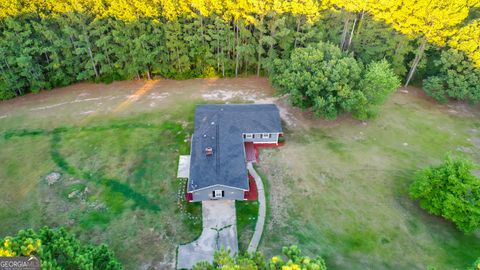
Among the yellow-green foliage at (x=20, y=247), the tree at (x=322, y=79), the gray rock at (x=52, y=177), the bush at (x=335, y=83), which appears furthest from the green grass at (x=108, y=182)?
the bush at (x=335, y=83)

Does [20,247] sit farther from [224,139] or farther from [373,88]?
[373,88]

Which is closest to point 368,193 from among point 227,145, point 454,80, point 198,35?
point 227,145

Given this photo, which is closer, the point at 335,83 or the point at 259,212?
the point at 259,212

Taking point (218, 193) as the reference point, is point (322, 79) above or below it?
above

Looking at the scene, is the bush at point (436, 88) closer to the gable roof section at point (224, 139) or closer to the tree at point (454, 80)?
the tree at point (454, 80)

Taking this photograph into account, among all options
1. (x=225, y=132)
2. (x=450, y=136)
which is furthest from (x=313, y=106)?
(x=450, y=136)
